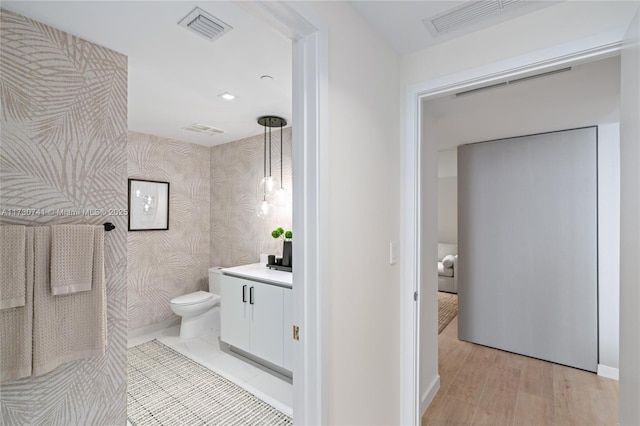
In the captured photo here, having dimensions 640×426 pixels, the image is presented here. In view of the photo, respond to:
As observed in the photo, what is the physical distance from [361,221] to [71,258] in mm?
1573

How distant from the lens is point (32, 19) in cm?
163

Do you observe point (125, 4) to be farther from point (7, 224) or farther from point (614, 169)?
point (614, 169)

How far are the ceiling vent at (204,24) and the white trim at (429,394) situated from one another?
2.69 metres

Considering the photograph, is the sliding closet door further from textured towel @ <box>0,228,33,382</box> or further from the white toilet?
textured towel @ <box>0,228,33,382</box>

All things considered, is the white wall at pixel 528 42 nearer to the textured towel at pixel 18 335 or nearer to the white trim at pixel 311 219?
the white trim at pixel 311 219

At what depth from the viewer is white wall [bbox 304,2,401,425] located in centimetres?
130

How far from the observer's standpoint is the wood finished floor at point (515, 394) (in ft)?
7.23

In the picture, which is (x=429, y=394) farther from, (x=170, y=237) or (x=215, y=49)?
(x=170, y=237)

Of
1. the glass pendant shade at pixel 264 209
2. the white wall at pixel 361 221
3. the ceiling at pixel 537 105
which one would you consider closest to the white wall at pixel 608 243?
the ceiling at pixel 537 105

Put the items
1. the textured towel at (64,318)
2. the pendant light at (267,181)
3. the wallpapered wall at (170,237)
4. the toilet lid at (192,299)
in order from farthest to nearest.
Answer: the wallpapered wall at (170,237), the toilet lid at (192,299), the pendant light at (267,181), the textured towel at (64,318)

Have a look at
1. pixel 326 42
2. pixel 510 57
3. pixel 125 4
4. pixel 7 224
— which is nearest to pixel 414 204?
pixel 510 57

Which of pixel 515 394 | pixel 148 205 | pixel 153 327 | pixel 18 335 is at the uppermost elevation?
pixel 148 205

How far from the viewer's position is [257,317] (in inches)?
111

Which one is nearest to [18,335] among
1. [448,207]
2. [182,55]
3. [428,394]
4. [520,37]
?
[182,55]
